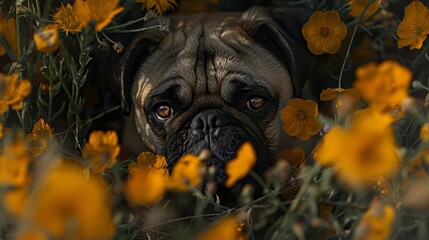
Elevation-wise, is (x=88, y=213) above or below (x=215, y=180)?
above

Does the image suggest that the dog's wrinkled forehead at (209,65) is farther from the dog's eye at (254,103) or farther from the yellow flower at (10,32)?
the yellow flower at (10,32)

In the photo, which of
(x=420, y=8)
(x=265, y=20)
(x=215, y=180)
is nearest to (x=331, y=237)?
(x=215, y=180)

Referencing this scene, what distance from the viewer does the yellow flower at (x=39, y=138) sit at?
72.4 inches

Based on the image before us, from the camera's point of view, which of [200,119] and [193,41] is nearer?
[200,119]

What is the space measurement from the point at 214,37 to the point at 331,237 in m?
1.01

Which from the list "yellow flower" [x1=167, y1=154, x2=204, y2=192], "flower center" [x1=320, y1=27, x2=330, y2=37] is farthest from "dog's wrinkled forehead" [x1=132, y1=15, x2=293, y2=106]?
"yellow flower" [x1=167, y1=154, x2=204, y2=192]

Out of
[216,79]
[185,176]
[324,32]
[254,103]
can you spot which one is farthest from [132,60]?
[185,176]

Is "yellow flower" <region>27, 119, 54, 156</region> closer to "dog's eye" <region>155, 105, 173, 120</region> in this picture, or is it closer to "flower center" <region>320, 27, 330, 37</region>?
"dog's eye" <region>155, 105, 173, 120</region>

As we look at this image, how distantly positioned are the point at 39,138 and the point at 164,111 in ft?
2.09

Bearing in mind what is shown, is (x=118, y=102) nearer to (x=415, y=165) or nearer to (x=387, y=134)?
(x=415, y=165)

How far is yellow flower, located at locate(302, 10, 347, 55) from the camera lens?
7.48ft

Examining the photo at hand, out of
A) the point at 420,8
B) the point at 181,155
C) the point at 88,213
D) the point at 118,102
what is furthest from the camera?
the point at 118,102

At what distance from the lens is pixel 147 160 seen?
1967 millimetres

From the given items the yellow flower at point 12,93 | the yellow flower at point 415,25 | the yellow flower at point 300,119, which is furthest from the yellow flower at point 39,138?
the yellow flower at point 415,25
